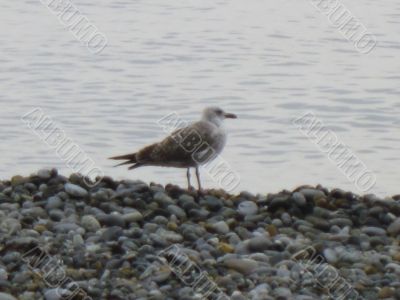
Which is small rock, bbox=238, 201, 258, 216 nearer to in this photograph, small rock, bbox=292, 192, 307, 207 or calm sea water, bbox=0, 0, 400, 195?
small rock, bbox=292, 192, 307, 207

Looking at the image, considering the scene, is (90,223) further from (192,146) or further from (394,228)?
(394,228)

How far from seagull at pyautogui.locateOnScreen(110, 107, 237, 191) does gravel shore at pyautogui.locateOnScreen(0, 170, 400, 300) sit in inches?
19.2

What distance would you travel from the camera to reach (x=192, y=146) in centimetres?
1105

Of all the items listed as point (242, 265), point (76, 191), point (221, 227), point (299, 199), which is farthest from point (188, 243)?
point (76, 191)

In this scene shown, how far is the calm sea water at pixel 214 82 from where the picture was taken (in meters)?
14.3

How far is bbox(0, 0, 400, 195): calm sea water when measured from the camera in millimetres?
14305

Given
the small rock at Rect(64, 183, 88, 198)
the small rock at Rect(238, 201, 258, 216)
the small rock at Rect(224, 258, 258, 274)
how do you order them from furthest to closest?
the small rock at Rect(64, 183, 88, 198) < the small rock at Rect(238, 201, 258, 216) < the small rock at Rect(224, 258, 258, 274)

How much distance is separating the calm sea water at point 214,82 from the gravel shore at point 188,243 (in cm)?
306

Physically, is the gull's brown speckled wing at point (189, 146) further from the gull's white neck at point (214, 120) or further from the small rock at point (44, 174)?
the small rock at point (44, 174)

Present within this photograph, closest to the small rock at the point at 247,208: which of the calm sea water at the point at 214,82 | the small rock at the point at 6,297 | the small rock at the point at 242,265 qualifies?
the small rock at the point at 242,265

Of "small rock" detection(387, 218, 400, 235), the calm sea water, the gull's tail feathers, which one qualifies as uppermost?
the calm sea water

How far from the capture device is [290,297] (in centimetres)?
790

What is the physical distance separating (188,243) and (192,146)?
7.15ft

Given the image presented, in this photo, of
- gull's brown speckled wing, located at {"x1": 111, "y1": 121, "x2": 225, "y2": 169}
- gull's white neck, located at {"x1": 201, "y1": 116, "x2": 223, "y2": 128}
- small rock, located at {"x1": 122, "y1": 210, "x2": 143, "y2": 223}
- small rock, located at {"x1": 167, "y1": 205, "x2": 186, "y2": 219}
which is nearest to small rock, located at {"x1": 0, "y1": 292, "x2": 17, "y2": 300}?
small rock, located at {"x1": 122, "y1": 210, "x2": 143, "y2": 223}
